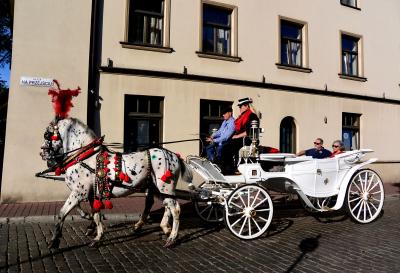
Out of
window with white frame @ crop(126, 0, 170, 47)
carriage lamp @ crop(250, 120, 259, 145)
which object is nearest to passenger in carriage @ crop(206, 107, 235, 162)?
carriage lamp @ crop(250, 120, 259, 145)

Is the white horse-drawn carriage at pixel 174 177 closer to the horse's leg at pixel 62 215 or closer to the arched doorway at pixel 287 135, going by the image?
the horse's leg at pixel 62 215

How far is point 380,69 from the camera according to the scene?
17188mm

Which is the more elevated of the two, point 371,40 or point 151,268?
point 371,40

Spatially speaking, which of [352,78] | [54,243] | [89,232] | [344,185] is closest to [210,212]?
[89,232]

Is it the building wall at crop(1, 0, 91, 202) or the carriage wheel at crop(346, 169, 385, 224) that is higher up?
the building wall at crop(1, 0, 91, 202)

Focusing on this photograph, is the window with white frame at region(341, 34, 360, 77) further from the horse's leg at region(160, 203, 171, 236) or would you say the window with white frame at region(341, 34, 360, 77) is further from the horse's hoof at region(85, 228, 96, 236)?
the horse's hoof at region(85, 228, 96, 236)

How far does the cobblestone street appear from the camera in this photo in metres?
4.95

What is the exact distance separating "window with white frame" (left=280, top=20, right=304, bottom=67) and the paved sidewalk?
7891 millimetres

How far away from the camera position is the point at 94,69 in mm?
11031

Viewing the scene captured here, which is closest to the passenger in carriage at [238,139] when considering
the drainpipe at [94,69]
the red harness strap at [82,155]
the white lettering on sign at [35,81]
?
the red harness strap at [82,155]

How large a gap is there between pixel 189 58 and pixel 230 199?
7.21 metres

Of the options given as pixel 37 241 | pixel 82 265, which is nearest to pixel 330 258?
pixel 82 265

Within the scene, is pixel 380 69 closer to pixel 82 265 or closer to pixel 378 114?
pixel 378 114

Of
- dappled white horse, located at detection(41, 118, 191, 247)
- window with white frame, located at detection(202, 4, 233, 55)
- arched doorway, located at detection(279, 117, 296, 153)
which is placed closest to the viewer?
dappled white horse, located at detection(41, 118, 191, 247)
